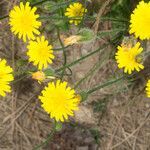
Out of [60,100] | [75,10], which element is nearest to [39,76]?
[60,100]

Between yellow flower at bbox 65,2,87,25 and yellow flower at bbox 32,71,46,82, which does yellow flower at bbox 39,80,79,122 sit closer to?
yellow flower at bbox 32,71,46,82

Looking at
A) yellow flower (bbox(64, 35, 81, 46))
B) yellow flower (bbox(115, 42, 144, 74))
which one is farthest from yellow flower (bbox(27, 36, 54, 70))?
yellow flower (bbox(115, 42, 144, 74))

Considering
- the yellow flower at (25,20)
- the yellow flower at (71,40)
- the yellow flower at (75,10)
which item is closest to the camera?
the yellow flower at (71,40)

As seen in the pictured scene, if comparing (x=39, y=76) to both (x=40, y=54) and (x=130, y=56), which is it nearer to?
(x=40, y=54)

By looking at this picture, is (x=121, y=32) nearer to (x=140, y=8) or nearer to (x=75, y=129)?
(x=140, y=8)

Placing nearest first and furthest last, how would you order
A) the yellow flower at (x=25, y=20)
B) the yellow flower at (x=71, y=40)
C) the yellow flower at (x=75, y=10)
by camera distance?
the yellow flower at (x=71, y=40) < the yellow flower at (x=25, y=20) < the yellow flower at (x=75, y=10)

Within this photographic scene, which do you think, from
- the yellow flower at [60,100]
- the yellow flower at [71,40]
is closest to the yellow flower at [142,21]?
the yellow flower at [71,40]

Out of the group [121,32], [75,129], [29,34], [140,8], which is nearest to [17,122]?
[75,129]

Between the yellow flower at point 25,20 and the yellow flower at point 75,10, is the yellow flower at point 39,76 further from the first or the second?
the yellow flower at point 75,10
